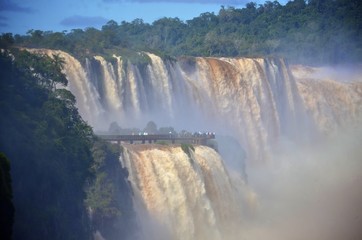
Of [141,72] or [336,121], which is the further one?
[336,121]

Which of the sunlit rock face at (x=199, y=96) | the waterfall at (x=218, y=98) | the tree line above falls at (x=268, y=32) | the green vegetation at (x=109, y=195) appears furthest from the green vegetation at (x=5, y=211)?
the tree line above falls at (x=268, y=32)

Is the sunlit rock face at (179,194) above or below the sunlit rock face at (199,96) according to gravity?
below

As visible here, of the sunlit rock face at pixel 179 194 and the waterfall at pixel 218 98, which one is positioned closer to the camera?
the sunlit rock face at pixel 179 194

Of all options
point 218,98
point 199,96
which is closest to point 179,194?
point 199,96

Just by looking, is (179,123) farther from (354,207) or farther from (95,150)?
(95,150)

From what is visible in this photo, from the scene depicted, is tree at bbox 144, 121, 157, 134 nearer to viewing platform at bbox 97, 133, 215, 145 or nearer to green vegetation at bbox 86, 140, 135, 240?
viewing platform at bbox 97, 133, 215, 145

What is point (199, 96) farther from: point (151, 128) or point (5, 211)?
point (5, 211)

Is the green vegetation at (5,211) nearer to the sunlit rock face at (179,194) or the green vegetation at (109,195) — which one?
the green vegetation at (109,195)

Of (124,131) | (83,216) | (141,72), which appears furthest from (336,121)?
(83,216)
